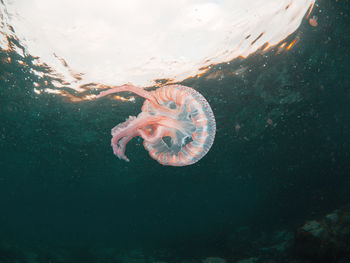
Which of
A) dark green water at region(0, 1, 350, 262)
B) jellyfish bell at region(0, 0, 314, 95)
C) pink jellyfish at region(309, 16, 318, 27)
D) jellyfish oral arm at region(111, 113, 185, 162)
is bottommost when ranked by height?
jellyfish oral arm at region(111, 113, 185, 162)

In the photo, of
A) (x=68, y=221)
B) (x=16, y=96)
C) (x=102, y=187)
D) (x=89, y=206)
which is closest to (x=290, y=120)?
(x=16, y=96)

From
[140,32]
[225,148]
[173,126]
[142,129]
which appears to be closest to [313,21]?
[140,32]

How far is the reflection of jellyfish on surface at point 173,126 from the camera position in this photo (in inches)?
152

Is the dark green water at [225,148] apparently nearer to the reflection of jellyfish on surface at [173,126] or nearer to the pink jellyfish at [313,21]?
the pink jellyfish at [313,21]

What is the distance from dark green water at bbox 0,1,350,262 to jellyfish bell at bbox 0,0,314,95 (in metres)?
1.26

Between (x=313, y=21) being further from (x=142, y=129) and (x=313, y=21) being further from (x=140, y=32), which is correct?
(x=142, y=129)

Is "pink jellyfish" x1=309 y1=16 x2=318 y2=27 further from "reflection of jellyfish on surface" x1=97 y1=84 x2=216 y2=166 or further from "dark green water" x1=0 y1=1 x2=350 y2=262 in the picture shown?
"reflection of jellyfish on surface" x1=97 y1=84 x2=216 y2=166

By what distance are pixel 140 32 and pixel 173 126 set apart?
3.51 metres

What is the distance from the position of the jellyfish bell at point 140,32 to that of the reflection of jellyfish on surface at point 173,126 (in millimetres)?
3054

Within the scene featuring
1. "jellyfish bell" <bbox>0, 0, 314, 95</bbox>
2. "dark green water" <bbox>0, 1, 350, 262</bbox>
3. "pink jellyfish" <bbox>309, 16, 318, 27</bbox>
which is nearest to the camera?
"jellyfish bell" <bbox>0, 0, 314, 95</bbox>

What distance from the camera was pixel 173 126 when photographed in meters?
4.34

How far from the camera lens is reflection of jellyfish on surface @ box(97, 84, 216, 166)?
12.7 feet

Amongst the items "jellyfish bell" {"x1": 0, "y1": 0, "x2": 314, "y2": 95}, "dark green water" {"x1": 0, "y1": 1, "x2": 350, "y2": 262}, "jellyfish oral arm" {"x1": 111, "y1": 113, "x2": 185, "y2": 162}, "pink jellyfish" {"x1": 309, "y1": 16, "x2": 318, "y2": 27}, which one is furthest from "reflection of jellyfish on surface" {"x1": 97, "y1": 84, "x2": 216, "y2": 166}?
"pink jellyfish" {"x1": 309, "y1": 16, "x2": 318, "y2": 27}

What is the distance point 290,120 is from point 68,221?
4614cm
